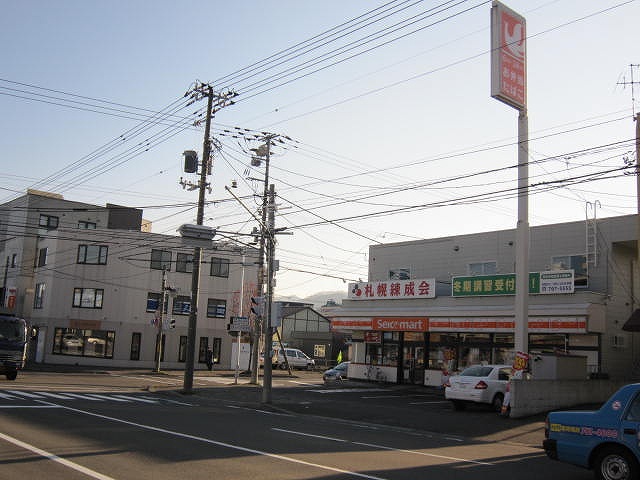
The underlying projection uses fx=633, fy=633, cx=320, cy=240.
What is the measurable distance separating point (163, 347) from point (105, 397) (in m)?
27.4

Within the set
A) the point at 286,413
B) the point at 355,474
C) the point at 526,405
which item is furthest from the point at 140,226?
the point at 355,474

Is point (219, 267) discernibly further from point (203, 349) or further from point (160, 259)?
point (203, 349)

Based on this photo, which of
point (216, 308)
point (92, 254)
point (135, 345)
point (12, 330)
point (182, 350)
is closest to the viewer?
point (12, 330)

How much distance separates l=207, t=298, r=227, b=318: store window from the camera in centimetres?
5141

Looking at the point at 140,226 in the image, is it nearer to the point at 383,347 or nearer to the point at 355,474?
the point at 383,347

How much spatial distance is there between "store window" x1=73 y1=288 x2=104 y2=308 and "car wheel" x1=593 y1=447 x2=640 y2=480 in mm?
43364

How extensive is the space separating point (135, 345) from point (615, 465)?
142 feet

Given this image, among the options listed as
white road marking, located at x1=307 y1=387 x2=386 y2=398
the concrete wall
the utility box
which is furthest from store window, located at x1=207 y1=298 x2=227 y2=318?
the concrete wall

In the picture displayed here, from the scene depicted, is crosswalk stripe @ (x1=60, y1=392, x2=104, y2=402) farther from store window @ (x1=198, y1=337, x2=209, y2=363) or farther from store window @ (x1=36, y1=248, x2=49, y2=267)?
store window @ (x1=36, y1=248, x2=49, y2=267)

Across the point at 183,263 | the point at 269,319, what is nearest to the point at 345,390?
the point at 269,319

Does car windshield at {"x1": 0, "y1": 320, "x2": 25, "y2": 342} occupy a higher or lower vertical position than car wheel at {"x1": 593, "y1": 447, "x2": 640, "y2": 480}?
higher

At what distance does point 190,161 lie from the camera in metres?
28.2

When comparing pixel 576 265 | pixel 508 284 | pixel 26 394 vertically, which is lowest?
pixel 26 394

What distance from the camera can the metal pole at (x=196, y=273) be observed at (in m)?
26.7
